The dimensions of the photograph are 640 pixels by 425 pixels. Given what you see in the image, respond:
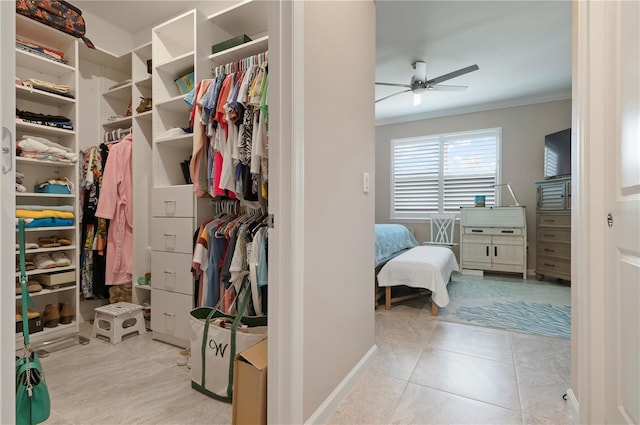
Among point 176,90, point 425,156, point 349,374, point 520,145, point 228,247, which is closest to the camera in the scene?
point 349,374

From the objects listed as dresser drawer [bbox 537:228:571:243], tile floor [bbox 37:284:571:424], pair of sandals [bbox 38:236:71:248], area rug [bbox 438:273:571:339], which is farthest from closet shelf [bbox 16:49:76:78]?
dresser drawer [bbox 537:228:571:243]

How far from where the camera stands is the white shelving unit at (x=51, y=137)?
2.24 m

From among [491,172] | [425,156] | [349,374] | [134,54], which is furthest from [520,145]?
[134,54]

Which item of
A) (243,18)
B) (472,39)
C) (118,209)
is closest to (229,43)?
(243,18)

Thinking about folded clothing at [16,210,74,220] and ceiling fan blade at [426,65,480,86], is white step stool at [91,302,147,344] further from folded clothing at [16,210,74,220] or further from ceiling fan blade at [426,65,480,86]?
ceiling fan blade at [426,65,480,86]

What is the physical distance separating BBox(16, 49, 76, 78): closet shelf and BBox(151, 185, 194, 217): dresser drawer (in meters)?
1.18

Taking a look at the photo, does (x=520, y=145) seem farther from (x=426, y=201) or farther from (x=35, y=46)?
(x=35, y=46)

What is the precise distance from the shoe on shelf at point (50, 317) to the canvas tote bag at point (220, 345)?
1.44 metres

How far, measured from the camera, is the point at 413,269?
2.81 metres

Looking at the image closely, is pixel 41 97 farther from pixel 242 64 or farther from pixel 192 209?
pixel 242 64

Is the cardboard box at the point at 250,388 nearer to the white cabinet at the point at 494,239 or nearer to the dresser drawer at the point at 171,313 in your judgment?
the dresser drawer at the point at 171,313
